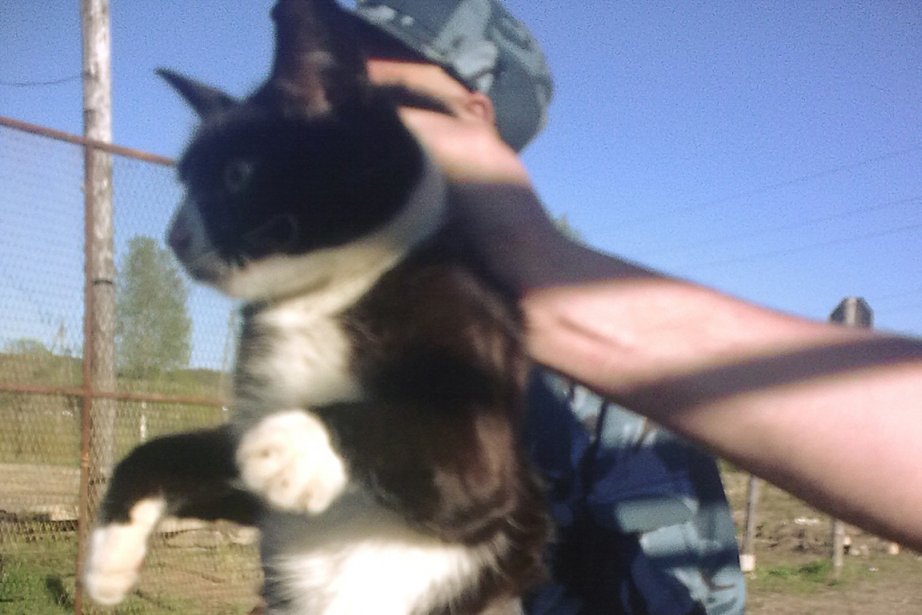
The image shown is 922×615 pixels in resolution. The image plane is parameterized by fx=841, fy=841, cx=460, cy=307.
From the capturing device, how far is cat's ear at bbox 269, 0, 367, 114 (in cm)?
93

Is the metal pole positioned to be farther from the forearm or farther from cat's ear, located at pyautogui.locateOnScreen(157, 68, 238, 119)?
the forearm

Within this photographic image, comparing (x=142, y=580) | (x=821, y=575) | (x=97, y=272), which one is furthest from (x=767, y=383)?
(x=821, y=575)

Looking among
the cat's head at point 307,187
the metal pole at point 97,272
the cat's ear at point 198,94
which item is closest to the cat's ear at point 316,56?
the cat's head at point 307,187

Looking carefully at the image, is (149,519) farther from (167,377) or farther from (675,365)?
(167,377)

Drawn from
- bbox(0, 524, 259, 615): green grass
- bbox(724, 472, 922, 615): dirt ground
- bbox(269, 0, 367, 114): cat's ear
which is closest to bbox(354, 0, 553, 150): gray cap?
bbox(269, 0, 367, 114): cat's ear

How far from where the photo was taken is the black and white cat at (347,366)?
0.88m

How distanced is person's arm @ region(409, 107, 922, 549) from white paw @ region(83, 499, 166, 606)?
21.1 inches

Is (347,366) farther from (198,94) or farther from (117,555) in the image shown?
(198,94)

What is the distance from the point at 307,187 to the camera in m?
1.03

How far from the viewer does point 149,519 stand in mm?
1057

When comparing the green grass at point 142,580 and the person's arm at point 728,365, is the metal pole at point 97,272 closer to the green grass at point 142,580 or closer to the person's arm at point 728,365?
the green grass at point 142,580

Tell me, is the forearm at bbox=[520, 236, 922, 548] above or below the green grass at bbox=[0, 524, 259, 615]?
above

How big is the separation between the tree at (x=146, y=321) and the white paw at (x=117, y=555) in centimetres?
114

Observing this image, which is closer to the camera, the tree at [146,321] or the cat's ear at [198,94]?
the cat's ear at [198,94]
